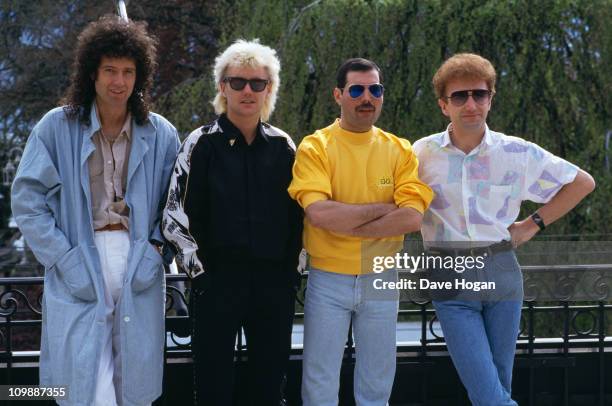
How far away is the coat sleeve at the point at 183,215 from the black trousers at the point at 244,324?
0.30 feet

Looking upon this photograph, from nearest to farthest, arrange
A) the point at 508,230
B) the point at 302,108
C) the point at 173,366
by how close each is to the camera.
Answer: the point at 508,230 → the point at 173,366 → the point at 302,108

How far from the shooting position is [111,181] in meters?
3.84

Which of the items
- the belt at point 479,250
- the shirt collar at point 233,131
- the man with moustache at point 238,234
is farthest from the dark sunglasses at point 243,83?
the belt at point 479,250

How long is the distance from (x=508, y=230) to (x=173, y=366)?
2000mm

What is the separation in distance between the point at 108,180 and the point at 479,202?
168 cm

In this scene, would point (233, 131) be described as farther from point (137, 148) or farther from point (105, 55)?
point (105, 55)

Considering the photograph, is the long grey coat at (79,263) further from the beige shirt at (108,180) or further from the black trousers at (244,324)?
the black trousers at (244,324)

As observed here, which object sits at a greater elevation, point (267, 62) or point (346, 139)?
point (267, 62)

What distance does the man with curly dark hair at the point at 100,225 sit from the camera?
146 inches

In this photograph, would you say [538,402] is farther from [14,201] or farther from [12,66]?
[12,66]

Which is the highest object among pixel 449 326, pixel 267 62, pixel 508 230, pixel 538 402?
pixel 267 62

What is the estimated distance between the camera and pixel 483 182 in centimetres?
394

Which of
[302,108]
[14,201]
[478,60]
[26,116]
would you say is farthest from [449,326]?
[26,116]

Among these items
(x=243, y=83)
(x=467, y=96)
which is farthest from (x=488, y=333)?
(x=243, y=83)
